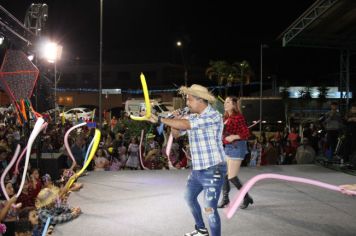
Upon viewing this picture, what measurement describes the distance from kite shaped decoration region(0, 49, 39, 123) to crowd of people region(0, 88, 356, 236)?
788 mm

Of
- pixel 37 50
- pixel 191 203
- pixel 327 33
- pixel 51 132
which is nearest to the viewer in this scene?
pixel 191 203

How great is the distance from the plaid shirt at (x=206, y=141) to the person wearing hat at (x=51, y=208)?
2.11 m

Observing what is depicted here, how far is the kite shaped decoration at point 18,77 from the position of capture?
754 cm

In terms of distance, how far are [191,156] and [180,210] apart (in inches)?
74.3

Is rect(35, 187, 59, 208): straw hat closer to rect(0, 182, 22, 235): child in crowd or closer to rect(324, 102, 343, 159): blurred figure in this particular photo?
rect(0, 182, 22, 235): child in crowd

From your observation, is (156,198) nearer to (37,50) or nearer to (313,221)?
(313,221)

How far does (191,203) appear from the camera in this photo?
14.4 ft

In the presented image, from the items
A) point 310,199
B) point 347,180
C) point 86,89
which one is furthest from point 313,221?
point 86,89

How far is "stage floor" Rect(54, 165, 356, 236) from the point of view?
197 inches

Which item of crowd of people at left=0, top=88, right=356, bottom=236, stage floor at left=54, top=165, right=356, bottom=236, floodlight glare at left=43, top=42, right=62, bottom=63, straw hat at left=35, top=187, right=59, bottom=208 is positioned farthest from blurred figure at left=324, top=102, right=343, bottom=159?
straw hat at left=35, top=187, right=59, bottom=208

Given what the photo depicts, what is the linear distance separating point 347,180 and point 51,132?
8.42 m

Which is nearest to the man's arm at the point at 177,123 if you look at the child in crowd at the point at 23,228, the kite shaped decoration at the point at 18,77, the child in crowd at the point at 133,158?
the child in crowd at the point at 23,228

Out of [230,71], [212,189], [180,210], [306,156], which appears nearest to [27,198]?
[180,210]

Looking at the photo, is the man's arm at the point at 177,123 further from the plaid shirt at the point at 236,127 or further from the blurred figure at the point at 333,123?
the blurred figure at the point at 333,123
